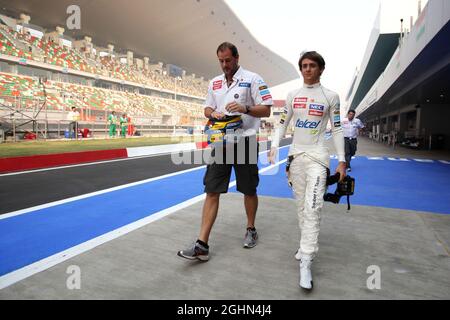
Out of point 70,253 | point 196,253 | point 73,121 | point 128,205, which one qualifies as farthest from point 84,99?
point 196,253

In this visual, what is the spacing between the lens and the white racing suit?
2.54 metres

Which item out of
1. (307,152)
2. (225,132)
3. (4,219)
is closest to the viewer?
(307,152)

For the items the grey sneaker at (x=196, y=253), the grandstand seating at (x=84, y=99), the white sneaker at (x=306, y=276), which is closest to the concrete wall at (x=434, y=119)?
the grandstand seating at (x=84, y=99)

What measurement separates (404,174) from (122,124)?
17498 millimetres

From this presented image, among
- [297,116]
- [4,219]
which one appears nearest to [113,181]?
[4,219]

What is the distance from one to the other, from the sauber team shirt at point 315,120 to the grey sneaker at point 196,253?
110 cm

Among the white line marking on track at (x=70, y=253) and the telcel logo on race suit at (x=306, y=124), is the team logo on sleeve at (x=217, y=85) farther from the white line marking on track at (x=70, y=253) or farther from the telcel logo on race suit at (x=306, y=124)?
the white line marking on track at (x=70, y=253)

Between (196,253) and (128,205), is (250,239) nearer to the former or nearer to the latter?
(196,253)

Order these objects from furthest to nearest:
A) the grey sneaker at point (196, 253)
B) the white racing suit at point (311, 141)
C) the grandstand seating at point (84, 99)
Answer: the grandstand seating at point (84, 99) < the grey sneaker at point (196, 253) < the white racing suit at point (311, 141)

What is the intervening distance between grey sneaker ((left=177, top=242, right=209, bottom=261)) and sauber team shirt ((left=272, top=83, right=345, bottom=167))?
110 cm

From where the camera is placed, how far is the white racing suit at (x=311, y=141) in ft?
8.33

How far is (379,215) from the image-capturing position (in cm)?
426

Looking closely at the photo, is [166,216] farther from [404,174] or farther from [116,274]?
[404,174]

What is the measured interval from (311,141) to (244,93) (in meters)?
0.74
